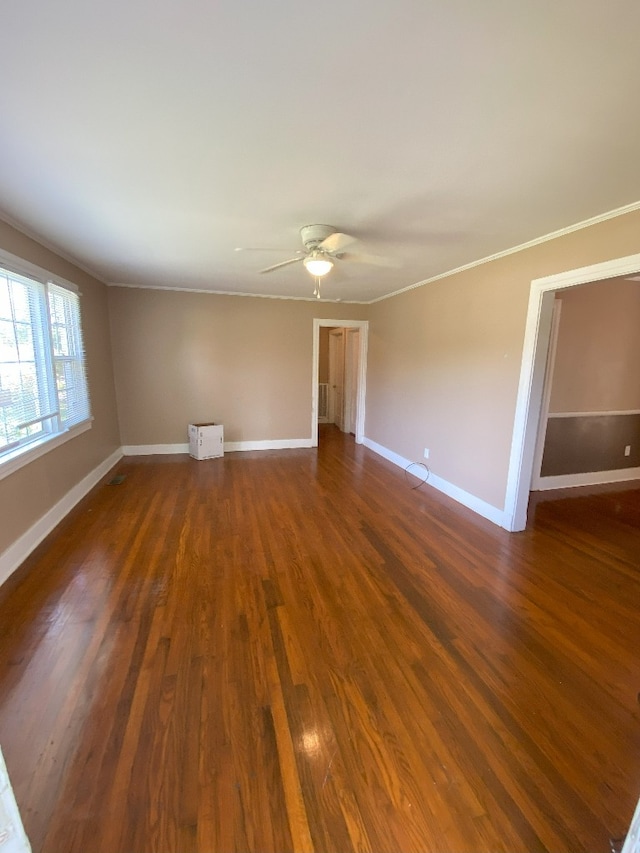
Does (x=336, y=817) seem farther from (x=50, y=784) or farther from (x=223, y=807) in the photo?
(x=50, y=784)

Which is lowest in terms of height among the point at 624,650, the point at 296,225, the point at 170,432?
the point at 624,650

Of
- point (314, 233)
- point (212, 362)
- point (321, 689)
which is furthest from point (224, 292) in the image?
point (321, 689)

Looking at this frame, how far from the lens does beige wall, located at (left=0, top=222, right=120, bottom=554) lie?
8.46 feet

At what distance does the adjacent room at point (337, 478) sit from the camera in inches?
Answer: 45.2

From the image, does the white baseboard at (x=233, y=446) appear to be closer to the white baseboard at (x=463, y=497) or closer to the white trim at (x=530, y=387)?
the white baseboard at (x=463, y=497)

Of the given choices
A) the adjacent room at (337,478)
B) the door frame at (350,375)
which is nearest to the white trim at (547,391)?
the adjacent room at (337,478)

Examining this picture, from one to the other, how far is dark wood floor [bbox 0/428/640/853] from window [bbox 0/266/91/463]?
94cm

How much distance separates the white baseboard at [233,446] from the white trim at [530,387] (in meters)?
3.46

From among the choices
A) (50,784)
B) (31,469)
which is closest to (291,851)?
(50,784)

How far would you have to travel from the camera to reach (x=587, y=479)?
4359mm

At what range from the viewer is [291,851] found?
42.5 inches

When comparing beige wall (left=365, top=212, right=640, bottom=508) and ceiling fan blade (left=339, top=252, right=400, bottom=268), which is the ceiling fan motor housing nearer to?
ceiling fan blade (left=339, top=252, right=400, bottom=268)

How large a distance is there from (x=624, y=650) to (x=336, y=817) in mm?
1735

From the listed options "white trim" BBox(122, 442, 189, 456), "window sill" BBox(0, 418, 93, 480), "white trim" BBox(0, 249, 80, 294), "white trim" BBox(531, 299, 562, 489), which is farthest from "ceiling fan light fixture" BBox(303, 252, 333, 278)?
"white trim" BBox(122, 442, 189, 456)
